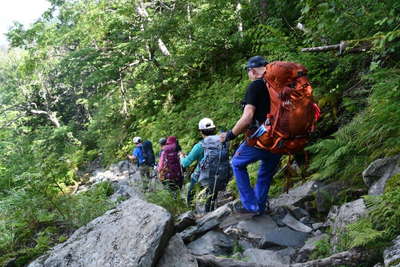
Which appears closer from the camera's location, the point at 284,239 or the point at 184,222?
the point at 284,239

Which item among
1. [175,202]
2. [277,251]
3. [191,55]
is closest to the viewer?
[277,251]

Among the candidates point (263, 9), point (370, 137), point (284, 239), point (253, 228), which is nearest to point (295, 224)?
point (284, 239)

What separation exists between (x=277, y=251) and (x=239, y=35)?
9990 millimetres

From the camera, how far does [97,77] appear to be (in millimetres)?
18188

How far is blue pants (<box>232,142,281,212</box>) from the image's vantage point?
4598mm

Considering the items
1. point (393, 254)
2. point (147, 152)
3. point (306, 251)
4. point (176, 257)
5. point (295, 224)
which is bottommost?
point (147, 152)

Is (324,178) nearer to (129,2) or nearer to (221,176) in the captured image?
(221,176)

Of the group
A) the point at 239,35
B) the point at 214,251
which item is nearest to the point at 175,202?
the point at 214,251

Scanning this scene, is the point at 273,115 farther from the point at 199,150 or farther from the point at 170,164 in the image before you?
the point at 170,164

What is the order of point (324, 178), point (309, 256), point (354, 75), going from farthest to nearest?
point (354, 75), point (324, 178), point (309, 256)

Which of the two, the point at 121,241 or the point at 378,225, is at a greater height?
the point at 121,241

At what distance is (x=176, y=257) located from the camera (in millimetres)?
3668

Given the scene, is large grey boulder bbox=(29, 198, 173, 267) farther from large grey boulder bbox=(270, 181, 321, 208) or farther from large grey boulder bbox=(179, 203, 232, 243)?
large grey boulder bbox=(270, 181, 321, 208)

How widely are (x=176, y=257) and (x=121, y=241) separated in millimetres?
586
